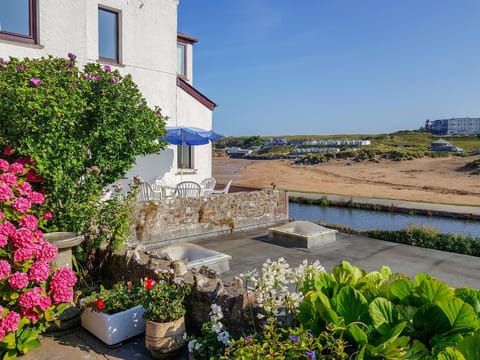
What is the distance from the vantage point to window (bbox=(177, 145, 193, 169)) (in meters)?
13.3

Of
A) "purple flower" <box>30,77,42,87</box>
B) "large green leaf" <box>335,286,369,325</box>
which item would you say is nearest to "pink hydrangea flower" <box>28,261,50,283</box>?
"purple flower" <box>30,77,42,87</box>

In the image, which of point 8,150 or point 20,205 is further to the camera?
point 8,150

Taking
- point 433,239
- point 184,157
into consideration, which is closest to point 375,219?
point 433,239

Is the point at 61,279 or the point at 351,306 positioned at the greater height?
the point at 351,306

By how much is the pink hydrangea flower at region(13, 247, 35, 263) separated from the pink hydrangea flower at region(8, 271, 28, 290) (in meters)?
0.13

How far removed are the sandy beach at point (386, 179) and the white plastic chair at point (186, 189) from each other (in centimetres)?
1195

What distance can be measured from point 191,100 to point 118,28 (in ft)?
11.0

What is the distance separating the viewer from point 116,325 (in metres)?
3.94

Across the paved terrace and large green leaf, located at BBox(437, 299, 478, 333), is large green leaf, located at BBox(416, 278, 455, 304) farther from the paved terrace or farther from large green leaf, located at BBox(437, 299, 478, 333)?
Answer: the paved terrace

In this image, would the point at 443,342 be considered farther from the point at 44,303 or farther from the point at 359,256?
the point at 359,256

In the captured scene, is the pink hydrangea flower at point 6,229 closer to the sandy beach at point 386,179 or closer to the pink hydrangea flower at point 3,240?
the pink hydrangea flower at point 3,240

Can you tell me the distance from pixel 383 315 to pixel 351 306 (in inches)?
8.1

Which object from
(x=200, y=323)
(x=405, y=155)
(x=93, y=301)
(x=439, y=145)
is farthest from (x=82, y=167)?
(x=439, y=145)

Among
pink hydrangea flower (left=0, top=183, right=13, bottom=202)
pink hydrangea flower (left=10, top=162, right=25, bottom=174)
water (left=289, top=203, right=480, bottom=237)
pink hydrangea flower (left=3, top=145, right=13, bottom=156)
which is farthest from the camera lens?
water (left=289, top=203, right=480, bottom=237)
